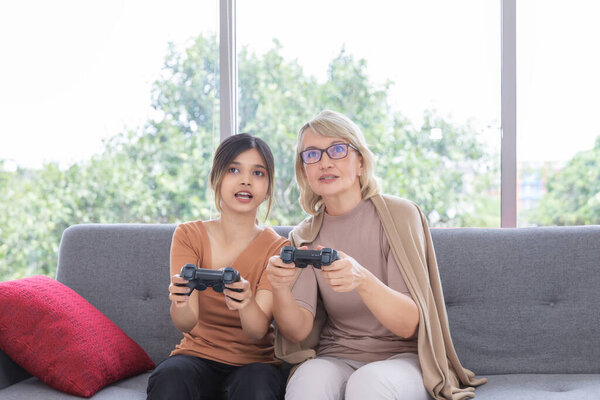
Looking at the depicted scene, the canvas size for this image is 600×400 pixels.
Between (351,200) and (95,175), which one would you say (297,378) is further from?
(95,175)

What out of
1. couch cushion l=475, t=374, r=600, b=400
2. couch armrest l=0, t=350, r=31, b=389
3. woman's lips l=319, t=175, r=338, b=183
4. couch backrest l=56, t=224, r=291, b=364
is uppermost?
woman's lips l=319, t=175, r=338, b=183

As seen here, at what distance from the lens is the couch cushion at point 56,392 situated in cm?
166

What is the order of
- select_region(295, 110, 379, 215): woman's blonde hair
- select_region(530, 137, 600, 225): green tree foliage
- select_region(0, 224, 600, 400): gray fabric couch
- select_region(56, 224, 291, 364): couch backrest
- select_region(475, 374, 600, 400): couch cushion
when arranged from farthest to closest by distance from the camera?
select_region(530, 137, 600, 225): green tree foliage < select_region(56, 224, 291, 364): couch backrest < select_region(0, 224, 600, 400): gray fabric couch < select_region(295, 110, 379, 215): woman's blonde hair < select_region(475, 374, 600, 400): couch cushion

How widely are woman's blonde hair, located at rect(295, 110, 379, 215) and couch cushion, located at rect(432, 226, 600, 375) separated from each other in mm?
424

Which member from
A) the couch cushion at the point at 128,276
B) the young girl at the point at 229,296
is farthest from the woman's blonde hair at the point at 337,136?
A: the couch cushion at the point at 128,276

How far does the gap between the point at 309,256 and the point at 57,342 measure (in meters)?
0.87

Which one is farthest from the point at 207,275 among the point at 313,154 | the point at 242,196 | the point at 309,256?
the point at 313,154

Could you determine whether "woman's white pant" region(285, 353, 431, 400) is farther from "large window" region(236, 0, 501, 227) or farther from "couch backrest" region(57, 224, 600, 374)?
"large window" region(236, 0, 501, 227)

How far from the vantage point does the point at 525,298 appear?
1.94m

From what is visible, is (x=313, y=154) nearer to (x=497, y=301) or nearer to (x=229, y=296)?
(x=229, y=296)

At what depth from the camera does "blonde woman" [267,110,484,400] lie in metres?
1.51

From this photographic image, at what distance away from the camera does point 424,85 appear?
2.53 meters

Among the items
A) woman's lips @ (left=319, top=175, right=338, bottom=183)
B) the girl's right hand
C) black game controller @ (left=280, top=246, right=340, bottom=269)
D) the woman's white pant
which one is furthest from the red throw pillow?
woman's lips @ (left=319, top=175, right=338, bottom=183)

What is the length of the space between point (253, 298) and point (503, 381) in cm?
83
